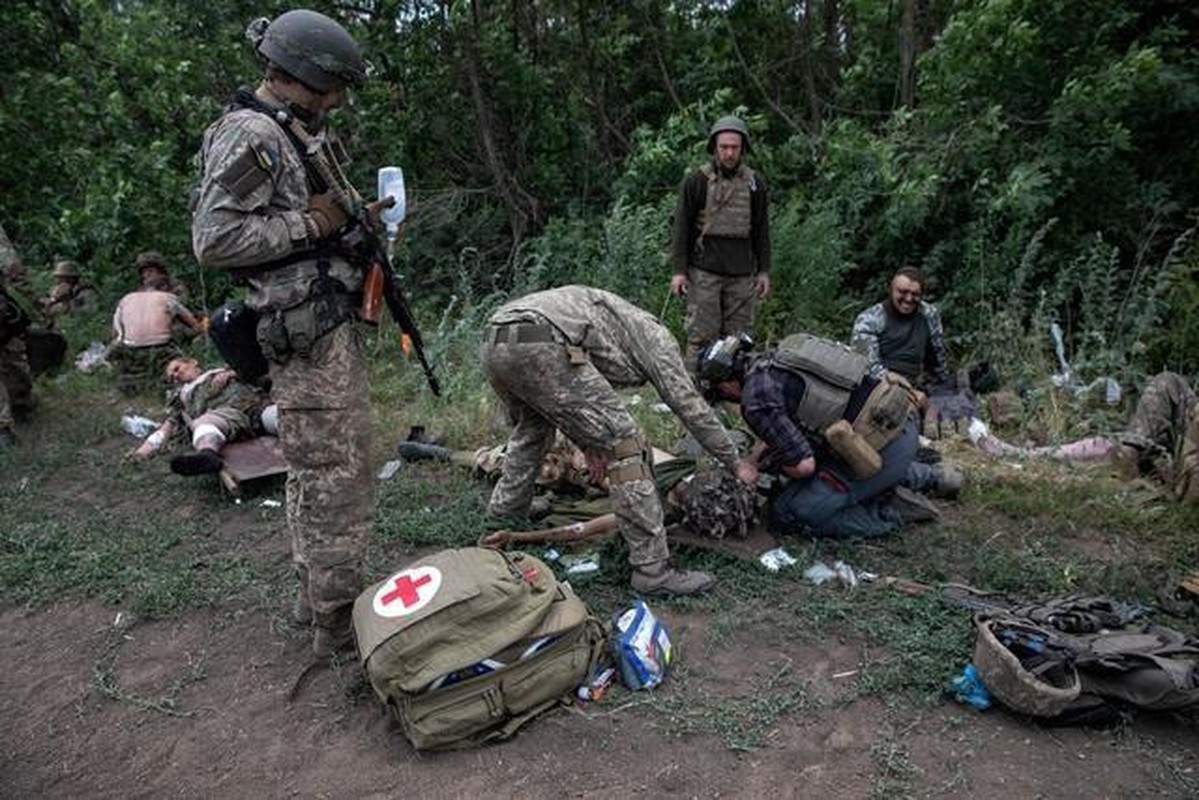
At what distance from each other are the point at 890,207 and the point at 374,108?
16.1ft

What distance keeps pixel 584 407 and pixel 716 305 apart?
9.49 ft

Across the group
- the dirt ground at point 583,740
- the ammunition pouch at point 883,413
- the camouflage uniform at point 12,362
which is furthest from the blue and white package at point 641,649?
the camouflage uniform at point 12,362

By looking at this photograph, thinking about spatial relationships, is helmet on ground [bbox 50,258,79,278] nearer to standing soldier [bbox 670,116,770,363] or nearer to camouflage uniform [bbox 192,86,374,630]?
standing soldier [bbox 670,116,770,363]

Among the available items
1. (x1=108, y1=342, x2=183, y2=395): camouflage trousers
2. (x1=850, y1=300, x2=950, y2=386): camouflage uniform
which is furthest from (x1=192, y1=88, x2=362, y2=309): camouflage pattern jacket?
(x1=108, y1=342, x2=183, y2=395): camouflage trousers

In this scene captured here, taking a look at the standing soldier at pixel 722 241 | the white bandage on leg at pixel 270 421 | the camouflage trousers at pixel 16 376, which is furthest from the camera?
the camouflage trousers at pixel 16 376

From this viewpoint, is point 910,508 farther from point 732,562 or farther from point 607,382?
point 607,382

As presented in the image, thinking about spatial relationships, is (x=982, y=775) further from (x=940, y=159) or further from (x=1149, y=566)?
(x=940, y=159)

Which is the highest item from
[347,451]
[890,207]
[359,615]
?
[890,207]

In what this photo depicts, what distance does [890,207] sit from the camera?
6.82m

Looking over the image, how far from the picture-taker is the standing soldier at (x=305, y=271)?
2.48 metres

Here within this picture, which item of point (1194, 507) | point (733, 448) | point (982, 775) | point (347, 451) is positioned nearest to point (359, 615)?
point (347, 451)

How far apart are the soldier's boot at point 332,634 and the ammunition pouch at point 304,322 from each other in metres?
0.95

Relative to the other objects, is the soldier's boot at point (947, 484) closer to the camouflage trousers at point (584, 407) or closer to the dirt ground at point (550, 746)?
the dirt ground at point (550, 746)

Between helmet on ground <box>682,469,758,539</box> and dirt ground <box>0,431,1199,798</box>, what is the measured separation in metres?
0.58
